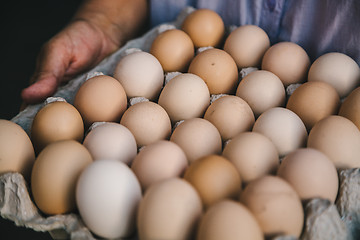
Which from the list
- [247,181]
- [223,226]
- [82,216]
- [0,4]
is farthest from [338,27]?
[0,4]

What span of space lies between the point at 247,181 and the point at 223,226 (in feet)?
0.63

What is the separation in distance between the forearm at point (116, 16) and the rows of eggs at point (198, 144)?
0.46 meters

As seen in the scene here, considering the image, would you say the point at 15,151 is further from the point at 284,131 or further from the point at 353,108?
the point at 353,108

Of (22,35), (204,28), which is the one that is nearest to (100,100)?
(204,28)

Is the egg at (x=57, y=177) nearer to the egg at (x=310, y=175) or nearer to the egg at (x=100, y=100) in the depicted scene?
the egg at (x=100, y=100)

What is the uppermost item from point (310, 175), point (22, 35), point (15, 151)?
point (310, 175)

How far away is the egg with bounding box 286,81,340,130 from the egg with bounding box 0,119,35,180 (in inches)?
26.8

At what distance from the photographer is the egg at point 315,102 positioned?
900 mm

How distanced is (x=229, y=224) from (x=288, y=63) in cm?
62

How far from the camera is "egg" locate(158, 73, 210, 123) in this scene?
0.97m

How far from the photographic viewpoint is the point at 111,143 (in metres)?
0.83

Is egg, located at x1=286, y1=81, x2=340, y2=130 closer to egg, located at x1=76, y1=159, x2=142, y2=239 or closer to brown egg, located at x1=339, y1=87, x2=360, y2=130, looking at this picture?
brown egg, located at x1=339, y1=87, x2=360, y2=130

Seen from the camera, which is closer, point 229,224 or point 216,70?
point 229,224

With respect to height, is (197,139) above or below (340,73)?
below
